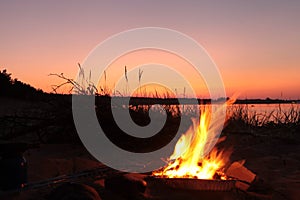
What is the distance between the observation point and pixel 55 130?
8.10 metres

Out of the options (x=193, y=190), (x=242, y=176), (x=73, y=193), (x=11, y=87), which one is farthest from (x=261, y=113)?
(x=11, y=87)

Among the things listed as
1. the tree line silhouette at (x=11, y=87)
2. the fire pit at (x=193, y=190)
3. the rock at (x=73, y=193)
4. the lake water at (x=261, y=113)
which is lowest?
the fire pit at (x=193, y=190)

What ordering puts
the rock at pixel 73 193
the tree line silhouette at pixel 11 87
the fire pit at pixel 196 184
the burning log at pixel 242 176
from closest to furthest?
the rock at pixel 73 193 → the fire pit at pixel 196 184 → the burning log at pixel 242 176 → the tree line silhouette at pixel 11 87

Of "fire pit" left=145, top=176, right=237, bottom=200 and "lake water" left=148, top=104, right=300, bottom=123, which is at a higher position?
"lake water" left=148, top=104, right=300, bottom=123

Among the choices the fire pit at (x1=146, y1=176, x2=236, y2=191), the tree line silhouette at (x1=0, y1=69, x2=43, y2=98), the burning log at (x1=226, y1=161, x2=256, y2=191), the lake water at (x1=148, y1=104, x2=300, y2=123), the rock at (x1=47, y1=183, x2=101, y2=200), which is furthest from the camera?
the tree line silhouette at (x1=0, y1=69, x2=43, y2=98)

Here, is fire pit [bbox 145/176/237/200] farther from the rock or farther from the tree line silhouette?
the tree line silhouette

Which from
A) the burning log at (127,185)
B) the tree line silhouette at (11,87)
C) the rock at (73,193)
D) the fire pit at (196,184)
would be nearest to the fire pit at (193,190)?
the fire pit at (196,184)

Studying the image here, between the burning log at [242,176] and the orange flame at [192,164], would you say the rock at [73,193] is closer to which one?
the orange flame at [192,164]

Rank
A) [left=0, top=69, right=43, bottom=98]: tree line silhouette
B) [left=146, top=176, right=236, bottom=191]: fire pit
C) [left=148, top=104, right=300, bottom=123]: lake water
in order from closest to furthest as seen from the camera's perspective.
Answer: [left=146, top=176, right=236, bottom=191]: fire pit, [left=148, top=104, right=300, bottom=123]: lake water, [left=0, top=69, right=43, bottom=98]: tree line silhouette

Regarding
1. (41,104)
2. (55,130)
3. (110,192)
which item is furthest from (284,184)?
(41,104)

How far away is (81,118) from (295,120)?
18.6 ft

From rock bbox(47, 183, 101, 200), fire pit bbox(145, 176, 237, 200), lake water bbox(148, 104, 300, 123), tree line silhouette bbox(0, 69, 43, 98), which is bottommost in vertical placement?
fire pit bbox(145, 176, 237, 200)

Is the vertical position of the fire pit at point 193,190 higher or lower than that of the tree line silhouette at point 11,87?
lower

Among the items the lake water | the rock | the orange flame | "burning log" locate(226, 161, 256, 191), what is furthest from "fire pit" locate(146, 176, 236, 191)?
the lake water
